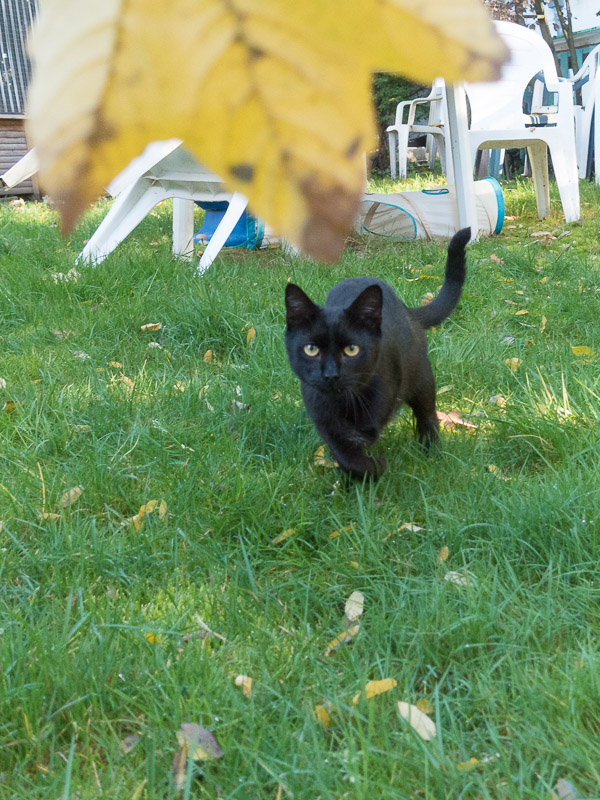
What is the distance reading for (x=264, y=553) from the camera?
162 cm

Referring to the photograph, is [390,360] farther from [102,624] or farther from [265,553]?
[102,624]

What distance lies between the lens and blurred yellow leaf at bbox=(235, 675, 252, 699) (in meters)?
1.21

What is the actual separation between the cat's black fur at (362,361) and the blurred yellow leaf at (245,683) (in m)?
0.66

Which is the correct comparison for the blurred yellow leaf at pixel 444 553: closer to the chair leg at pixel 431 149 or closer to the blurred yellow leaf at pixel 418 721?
the blurred yellow leaf at pixel 418 721

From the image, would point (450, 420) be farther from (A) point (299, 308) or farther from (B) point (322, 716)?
(B) point (322, 716)

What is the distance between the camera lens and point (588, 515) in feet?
4.93

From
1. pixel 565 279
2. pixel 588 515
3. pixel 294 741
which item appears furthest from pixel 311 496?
pixel 565 279

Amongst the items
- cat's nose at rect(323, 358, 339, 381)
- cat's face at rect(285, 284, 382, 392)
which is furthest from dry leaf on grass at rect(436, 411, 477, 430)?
cat's nose at rect(323, 358, 339, 381)

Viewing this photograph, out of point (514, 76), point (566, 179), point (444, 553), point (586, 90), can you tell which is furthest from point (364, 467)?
point (514, 76)

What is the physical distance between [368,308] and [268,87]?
4.88 feet

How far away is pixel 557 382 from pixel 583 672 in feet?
3.94

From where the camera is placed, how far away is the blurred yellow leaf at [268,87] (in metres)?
0.19

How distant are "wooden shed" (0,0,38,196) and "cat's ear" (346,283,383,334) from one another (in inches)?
54.1

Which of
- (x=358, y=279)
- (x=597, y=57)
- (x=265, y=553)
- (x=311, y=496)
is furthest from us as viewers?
(x=358, y=279)
